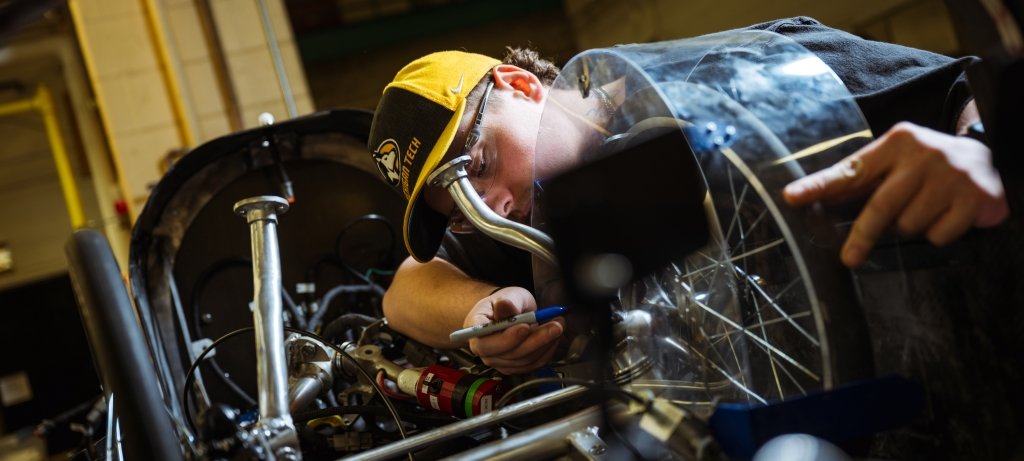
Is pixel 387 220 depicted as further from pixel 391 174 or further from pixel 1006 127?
pixel 1006 127

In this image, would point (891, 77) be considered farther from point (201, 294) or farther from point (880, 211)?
point (201, 294)

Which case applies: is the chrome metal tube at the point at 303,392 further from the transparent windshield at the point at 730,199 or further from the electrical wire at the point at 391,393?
the transparent windshield at the point at 730,199

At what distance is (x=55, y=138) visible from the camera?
18.6ft

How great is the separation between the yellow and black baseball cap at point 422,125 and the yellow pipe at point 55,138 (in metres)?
4.94

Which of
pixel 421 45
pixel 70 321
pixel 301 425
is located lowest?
pixel 70 321

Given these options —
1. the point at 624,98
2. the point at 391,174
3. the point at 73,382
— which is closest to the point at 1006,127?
the point at 624,98

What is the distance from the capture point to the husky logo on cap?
1.23 m

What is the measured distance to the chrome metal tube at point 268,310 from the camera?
0.77 metres

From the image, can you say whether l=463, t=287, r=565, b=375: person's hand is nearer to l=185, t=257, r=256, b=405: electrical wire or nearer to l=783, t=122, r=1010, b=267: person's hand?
l=783, t=122, r=1010, b=267: person's hand

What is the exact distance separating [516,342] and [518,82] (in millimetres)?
495

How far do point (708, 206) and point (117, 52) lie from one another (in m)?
3.23

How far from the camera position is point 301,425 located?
108 centimetres

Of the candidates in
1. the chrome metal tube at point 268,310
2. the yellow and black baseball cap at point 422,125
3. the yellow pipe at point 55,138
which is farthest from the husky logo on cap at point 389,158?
the yellow pipe at point 55,138

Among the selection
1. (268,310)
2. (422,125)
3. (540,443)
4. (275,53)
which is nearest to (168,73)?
(275,53)
